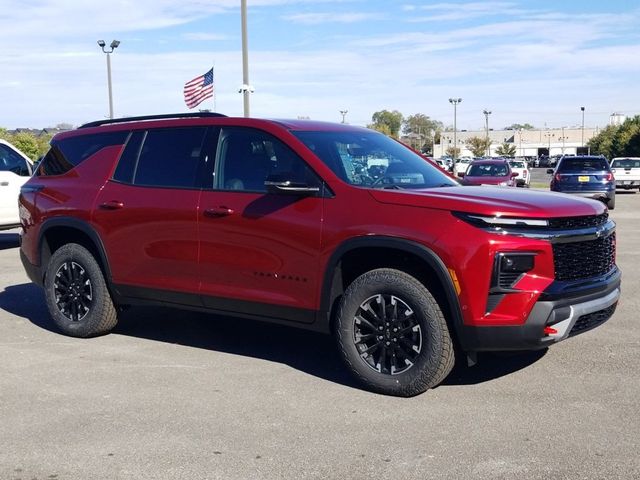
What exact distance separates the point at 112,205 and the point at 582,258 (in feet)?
12.3

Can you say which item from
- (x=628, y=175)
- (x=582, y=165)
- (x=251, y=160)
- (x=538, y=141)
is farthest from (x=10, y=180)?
(x=538, y=141)

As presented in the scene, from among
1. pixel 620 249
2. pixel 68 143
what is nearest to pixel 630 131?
pixel 620 249

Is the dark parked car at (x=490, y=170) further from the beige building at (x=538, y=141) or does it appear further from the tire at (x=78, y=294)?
the beige building at (x=538, y=141)

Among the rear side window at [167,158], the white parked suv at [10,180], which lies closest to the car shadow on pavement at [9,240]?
the white parked suv at [10,180]

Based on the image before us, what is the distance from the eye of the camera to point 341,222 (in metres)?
5.41

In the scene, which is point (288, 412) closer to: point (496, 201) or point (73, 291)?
point (496, 201)

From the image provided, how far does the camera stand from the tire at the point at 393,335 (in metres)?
5.14

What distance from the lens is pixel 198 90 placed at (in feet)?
70.1

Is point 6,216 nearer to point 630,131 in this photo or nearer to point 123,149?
point 123,149

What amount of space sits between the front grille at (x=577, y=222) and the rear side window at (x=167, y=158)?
2760 millimetres

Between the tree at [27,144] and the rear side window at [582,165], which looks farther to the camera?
the tree at [27,144]

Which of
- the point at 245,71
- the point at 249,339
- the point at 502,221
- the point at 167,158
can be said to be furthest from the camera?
the point at 245,71

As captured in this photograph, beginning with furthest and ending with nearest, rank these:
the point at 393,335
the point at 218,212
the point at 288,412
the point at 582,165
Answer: the point at 582,165 → the point at 218,212 → the point at 393,335 → the point at 288,412

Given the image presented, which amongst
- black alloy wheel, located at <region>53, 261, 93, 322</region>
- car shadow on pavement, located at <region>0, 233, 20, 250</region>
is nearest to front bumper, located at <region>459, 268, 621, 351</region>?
black alloy wheel, located at <region>53, 261, 93, 322</region>
